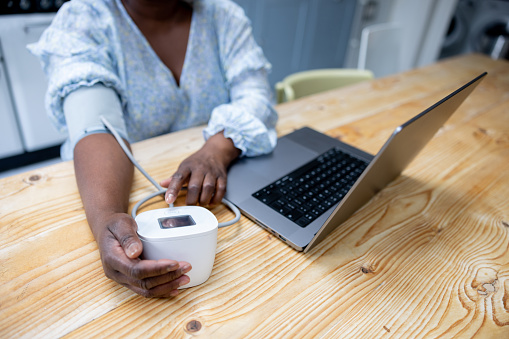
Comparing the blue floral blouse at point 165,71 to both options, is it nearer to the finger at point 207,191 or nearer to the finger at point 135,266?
the finger at point 207,191

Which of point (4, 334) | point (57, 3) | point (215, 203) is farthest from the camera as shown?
point (57, 3)

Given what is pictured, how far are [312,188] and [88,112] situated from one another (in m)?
0.45

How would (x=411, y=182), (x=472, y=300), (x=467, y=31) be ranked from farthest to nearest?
(x=467, y=31) → (x=411, y=182) → (x=472, y=300)

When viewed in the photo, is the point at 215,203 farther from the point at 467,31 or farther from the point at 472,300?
the point at 467,31

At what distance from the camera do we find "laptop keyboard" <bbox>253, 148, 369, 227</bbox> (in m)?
0.60

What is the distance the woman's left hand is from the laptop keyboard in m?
0.07

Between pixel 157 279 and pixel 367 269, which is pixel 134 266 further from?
pixel 367 269

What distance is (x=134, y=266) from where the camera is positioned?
41cm

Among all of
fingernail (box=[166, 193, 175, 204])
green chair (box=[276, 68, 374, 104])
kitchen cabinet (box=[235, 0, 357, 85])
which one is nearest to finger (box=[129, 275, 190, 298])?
fingernail (box=[166, 193, 175, 204])

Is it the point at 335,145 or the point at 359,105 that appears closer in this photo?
the point at 335,145

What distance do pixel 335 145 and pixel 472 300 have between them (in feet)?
1.42

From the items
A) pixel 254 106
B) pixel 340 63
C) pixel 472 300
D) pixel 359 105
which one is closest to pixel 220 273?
pixel 472 300

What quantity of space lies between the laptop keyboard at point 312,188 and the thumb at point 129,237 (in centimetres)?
24

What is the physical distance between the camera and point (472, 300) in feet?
1.60
